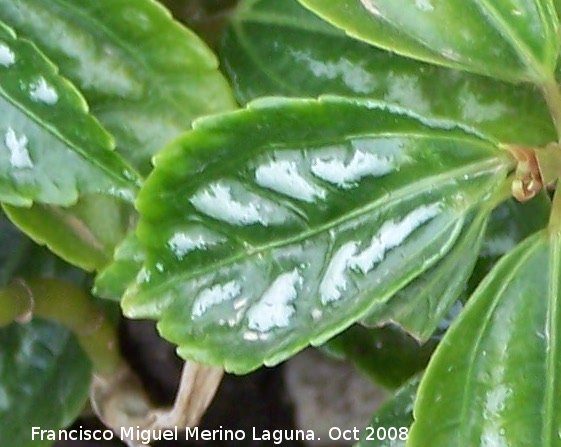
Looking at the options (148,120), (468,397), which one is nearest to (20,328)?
(148,120)

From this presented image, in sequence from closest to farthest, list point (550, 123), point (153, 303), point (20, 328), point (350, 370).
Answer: point (153, 303), point (550, 123), point (20, 328), point (350, 370)

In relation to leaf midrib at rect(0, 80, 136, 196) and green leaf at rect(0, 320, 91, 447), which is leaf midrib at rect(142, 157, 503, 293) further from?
green leaf at rect(0, 320, 91, 447)

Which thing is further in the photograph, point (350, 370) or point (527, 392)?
point (350, 370)

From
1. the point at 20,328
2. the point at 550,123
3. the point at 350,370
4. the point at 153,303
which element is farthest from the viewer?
the point at 350,370

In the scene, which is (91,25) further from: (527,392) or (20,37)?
(527,392)

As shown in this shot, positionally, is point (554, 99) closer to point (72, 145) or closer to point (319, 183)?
point (319, 183)

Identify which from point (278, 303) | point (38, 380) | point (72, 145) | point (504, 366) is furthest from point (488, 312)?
point (38, 380)

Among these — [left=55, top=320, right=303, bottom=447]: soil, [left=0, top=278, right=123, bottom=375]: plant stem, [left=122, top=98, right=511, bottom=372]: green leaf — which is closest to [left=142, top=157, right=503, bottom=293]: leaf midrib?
[left=122, top=98, right=511, bottom=372]: green leaf
